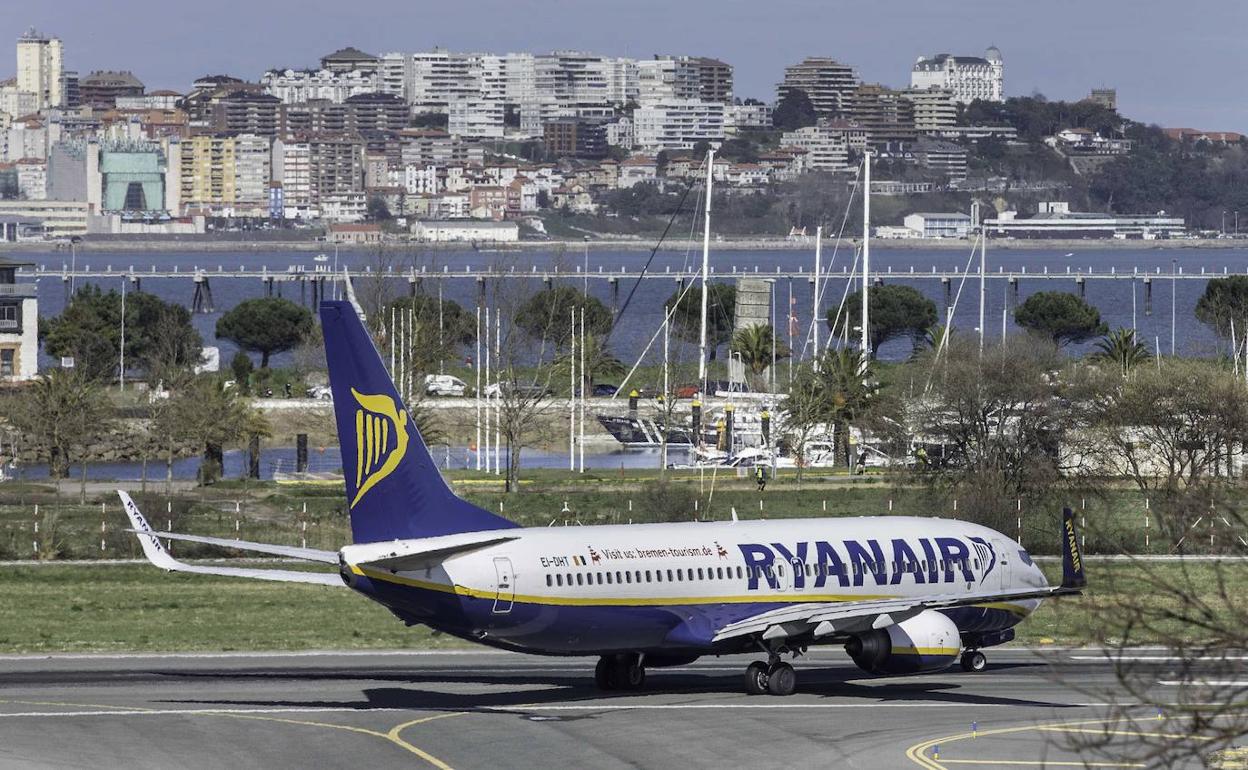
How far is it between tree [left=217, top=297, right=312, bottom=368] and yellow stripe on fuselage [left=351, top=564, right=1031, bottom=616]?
147m

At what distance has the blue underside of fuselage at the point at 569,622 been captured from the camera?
3625 cm

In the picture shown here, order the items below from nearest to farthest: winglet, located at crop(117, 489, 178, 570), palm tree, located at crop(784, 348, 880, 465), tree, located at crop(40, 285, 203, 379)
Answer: winglet, located at crop(117, 489, 178, 570), palm tree, located at crop(784, 348, 880, 465), tree, located at crop(40, 285, 203, 379)

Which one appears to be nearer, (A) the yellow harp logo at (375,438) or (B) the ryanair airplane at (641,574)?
(B) the ryanair airplane at (641,574)

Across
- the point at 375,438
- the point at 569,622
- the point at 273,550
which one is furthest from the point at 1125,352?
the point at 375,438

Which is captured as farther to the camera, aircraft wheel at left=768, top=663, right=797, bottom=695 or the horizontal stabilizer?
aircraft wheel at left=768, top=663, right=797, bottom=695

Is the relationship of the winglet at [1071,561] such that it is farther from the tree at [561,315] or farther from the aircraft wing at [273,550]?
the tree at [561,315]

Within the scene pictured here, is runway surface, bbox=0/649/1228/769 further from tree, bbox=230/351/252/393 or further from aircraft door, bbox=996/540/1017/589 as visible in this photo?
tree, bbox=230/351/252/393

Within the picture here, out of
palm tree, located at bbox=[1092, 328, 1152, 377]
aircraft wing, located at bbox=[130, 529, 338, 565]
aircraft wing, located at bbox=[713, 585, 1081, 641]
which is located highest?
palm tree, located at bbox=[1092, 328, 1152, 377]

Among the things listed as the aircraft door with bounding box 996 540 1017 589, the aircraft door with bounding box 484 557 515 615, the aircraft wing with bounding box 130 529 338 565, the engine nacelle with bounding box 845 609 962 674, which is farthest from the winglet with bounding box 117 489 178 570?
the aircraft door with bounding box 996 540 1017 589

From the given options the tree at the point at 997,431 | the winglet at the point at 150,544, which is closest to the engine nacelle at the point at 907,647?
the winglet at the point at 150,544

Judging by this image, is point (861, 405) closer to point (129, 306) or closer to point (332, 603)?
point (332, 603)

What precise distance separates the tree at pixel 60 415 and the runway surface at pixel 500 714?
56.9 meters

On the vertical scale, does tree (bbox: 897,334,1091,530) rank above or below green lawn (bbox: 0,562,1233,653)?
above

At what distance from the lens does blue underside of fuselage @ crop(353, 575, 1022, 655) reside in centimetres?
3625
